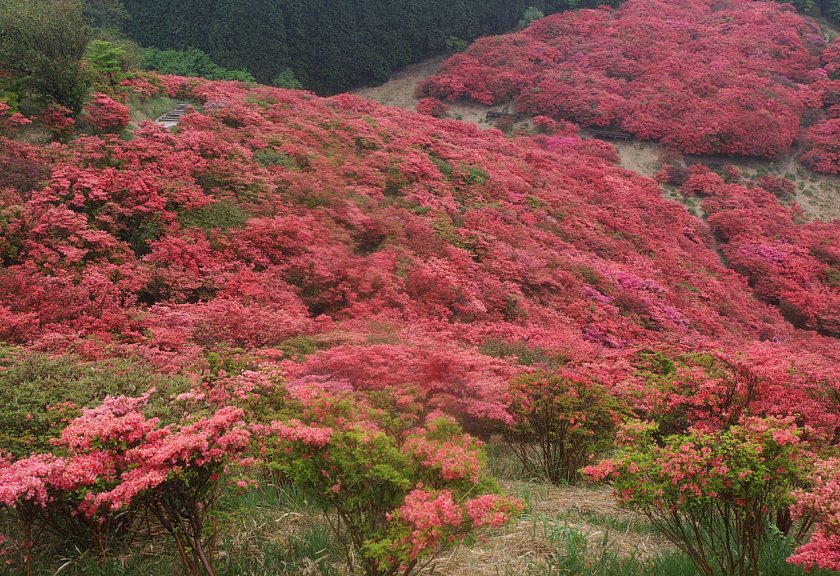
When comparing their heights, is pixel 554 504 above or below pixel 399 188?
below

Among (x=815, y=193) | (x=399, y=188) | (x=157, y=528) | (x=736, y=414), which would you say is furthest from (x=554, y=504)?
(x=815, y=193)

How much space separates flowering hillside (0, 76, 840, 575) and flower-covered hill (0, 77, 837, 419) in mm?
57

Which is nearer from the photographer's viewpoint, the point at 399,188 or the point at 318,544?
the point at 318,544

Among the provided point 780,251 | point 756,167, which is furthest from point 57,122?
point 756,167

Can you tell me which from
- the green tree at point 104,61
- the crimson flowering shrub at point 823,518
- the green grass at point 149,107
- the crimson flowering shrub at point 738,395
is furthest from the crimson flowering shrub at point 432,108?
the crimson flowering shrub at point 823,518

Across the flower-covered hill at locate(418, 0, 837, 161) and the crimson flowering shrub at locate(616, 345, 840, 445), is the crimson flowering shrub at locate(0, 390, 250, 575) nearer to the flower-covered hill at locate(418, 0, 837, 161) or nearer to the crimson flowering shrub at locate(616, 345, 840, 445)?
the crimson flowering shrub at locate(616, 345, 840, 445)

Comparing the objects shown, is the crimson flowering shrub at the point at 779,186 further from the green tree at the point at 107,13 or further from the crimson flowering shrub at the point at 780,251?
the green tree at the point at 107,13

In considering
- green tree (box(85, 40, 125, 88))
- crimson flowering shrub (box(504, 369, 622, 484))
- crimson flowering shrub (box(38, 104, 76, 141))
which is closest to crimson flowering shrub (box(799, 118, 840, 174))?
crimson flowering shrub (box(504, 369, 622, 484))

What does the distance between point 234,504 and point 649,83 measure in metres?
32.3

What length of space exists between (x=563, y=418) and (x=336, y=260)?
5.66 metres

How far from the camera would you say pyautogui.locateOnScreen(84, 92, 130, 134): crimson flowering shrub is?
11.2 meters

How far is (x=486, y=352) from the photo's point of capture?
8.55 meters

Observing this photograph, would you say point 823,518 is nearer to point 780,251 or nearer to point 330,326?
point 330,326

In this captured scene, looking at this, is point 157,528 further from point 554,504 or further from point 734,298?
point 734,298
